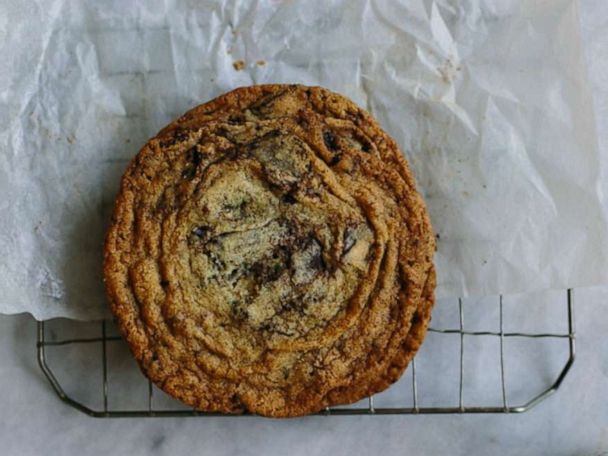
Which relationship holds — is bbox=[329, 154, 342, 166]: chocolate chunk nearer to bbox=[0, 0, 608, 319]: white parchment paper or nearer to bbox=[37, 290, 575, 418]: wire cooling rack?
bbox=[0, 0, 608, 319]: white parchment paper

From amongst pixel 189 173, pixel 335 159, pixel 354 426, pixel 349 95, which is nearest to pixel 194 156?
pixel 189 173

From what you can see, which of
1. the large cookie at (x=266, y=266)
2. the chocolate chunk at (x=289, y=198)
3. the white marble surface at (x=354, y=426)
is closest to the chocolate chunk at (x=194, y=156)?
the large cookie at (x=266, y=266)

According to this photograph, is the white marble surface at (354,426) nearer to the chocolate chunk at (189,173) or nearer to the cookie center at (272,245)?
the cookie center at (272,245)

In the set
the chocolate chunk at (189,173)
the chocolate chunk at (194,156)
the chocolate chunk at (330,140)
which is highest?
the chocolate chunk at (330,140)

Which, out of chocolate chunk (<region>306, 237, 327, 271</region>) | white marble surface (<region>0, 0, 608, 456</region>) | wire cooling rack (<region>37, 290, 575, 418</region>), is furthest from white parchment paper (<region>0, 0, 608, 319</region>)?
chocolate chunk (<region>306, 237, 327, 271</region>)

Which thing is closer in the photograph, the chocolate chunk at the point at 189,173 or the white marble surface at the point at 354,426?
the chocolate chunk at the point at 189,173
